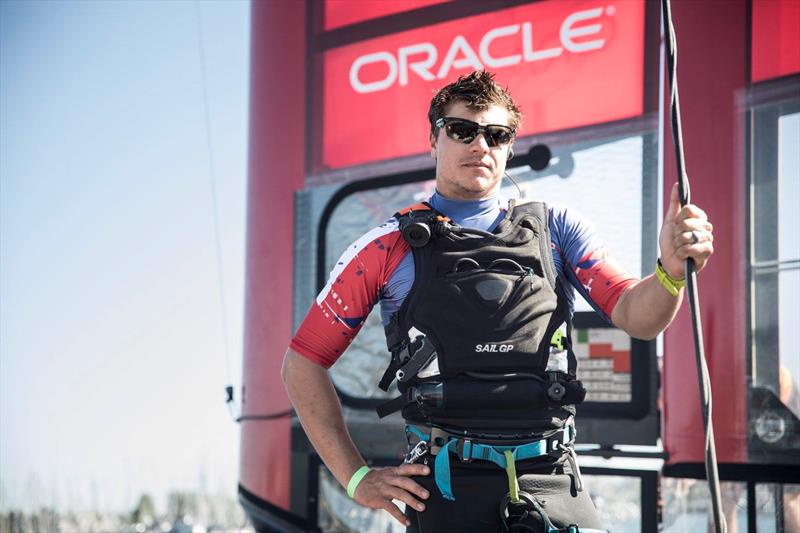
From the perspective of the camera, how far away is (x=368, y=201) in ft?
10.3

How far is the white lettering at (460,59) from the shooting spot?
116 inches

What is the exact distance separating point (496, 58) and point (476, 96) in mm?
957

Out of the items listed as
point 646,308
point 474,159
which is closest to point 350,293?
point 474,159

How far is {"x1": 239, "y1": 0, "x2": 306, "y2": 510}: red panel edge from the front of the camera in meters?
3.26

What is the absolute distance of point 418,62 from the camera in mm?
3033

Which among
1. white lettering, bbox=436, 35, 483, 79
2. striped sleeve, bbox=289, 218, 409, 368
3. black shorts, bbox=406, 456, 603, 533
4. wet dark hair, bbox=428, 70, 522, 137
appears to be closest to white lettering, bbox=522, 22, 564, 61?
white lettering, bbox=436, 35, 483, 79

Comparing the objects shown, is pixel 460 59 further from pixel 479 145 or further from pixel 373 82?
pixel 479 145

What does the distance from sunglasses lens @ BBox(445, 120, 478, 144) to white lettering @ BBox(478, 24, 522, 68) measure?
37.3 inches

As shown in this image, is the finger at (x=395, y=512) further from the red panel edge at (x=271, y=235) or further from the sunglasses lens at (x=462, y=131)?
the red panel edge at (x=271, y=235)

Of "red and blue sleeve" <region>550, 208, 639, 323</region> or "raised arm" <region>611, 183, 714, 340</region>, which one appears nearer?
"raised arm" <region>611, 183, 714, 340</region>

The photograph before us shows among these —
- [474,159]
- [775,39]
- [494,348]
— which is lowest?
[494,348]

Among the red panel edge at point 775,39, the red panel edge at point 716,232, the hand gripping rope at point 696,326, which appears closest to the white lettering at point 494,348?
the hand gripping rope at point 696,326

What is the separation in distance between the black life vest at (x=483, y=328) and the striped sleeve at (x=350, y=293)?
0.25ft

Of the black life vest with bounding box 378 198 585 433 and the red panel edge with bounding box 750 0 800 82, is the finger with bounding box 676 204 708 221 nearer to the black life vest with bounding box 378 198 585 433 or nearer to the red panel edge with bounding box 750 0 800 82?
the black life vest with bounding box 378 198 585 433
